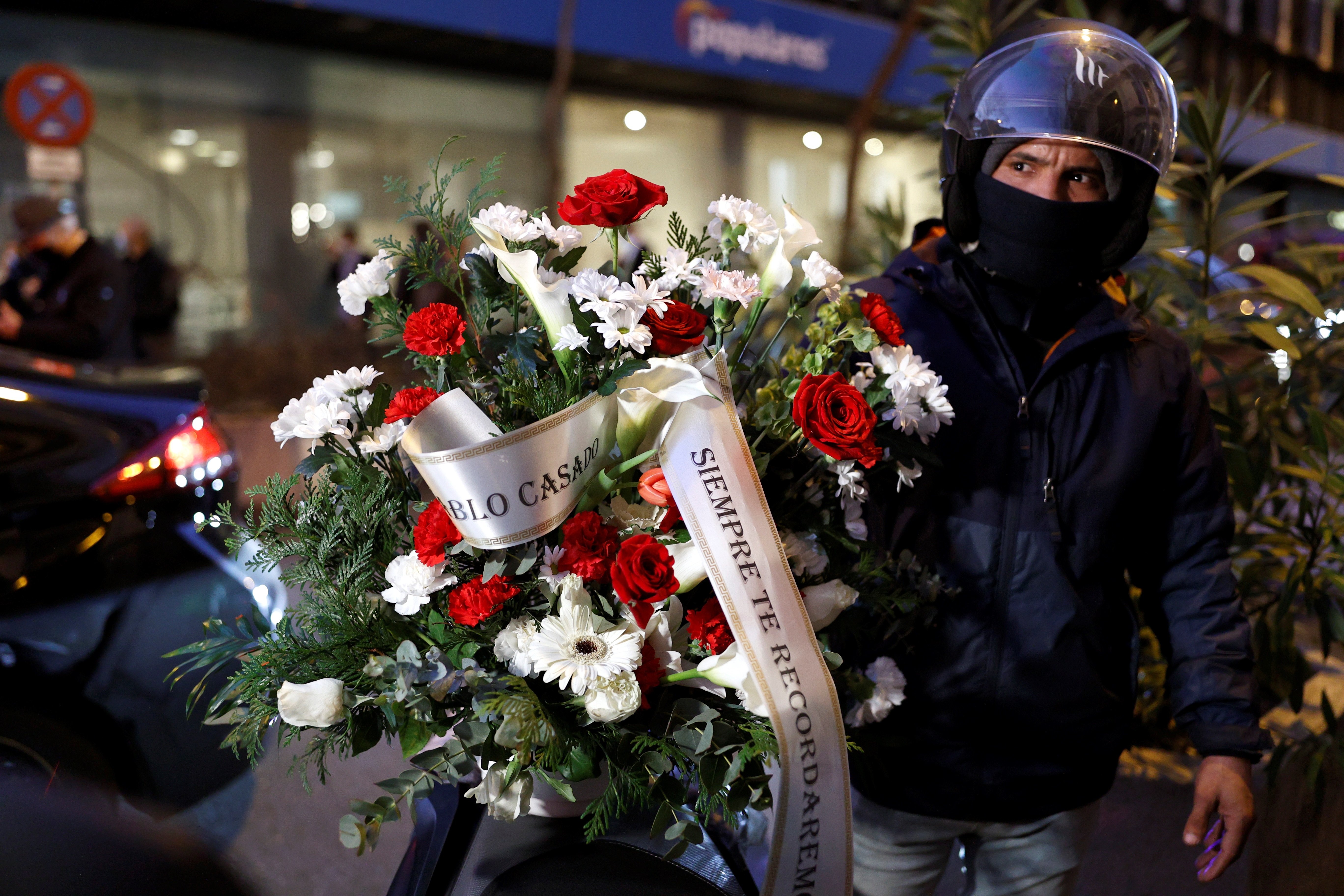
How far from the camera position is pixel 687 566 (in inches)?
45.1

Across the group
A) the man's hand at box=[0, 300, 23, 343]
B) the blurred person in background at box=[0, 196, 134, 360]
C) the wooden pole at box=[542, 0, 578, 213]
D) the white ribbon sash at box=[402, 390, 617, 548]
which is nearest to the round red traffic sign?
the blurred person in background at box=[0, 196, 134, 360]

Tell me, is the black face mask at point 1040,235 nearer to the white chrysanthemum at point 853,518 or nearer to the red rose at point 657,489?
the white chrysanthemum at point 853,518

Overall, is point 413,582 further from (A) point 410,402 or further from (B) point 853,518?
(B) point 853,518

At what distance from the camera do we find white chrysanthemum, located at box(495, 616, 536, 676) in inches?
43.3

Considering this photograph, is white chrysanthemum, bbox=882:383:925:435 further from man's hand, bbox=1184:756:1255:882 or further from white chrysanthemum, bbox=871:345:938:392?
man's hand, bbox=1184:756:1255:882

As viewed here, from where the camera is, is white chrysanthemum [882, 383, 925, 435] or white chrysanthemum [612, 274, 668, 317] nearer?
white chrysanthemum [612, 274, 668, 317]

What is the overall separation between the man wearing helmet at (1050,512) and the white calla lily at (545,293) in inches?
26.1

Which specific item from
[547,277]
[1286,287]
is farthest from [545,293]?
[1286,287]

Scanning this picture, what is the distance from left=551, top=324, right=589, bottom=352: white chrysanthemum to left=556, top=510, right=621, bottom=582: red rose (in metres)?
0.18

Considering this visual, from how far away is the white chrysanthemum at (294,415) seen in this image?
1196 mm

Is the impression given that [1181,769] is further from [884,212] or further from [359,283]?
[359,283]

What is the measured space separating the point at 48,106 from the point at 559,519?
7770 millimetres

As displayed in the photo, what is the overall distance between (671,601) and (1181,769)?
9.79 ft

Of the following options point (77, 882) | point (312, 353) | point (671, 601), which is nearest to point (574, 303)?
point (671, 601)
